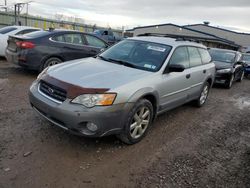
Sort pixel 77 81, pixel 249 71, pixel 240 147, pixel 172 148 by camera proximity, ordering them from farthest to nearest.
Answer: pixel 249 71
pixel 240 147
pixel 172 148
pixel 77 81

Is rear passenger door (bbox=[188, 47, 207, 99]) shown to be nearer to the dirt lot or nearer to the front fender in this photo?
the dirt lot

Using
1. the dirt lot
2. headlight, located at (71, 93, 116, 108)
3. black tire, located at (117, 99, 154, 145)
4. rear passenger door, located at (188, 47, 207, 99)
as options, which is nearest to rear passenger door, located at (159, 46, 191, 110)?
rear passenger door, located at (188, 47, 207, 99)

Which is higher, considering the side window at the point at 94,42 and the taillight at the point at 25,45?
the side window at the point at 94,42

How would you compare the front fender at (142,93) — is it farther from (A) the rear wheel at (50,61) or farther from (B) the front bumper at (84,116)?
(A) the rear wheel at (50,61)

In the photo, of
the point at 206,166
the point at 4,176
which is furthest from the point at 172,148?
the point at 4,176

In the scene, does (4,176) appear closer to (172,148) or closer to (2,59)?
(172,148)

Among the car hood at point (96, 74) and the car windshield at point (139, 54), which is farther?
the car windshield at point (139, 54)

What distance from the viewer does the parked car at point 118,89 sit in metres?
3.09

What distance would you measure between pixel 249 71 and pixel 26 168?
14113mm

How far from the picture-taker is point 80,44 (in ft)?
25.9

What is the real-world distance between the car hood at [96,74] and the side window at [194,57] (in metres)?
1.76

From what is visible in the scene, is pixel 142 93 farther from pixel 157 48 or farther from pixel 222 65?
pixel 222 65

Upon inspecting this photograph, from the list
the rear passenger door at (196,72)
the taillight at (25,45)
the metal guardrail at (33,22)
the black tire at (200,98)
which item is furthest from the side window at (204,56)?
the metal guardrail at (33,22)

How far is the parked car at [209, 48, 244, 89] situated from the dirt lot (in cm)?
465
